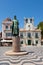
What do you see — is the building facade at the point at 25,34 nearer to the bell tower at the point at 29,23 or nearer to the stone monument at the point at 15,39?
the bell tower at the point at 29,23

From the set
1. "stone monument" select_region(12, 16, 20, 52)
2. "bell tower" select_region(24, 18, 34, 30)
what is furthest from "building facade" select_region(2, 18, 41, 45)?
"stone monument" select_region(12, 16, 20, 52)

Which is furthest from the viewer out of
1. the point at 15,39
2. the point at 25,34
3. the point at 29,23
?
the point at 29,23

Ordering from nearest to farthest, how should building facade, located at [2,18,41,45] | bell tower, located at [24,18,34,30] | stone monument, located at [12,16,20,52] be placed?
stone monument, located at [12,16,20,52], building facade, located at [2,18,41,45], bell tower, located at [24,18,34,30]

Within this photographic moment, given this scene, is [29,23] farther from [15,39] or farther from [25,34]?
[15,39]

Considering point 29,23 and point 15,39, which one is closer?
point 15,39

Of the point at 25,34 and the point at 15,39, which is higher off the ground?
the point at 15,39

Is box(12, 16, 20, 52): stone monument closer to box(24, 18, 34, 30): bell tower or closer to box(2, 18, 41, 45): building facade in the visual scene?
box(2, 18, 41, 45): building facade

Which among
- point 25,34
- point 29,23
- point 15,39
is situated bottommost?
point 25,34

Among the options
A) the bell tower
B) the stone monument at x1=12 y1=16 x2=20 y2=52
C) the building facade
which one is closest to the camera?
the stone monument at x1=12 y1=16 x2=20 y2=52

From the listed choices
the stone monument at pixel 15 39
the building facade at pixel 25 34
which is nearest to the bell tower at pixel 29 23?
the building facade at pixel 25 34

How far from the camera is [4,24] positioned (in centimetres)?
4853

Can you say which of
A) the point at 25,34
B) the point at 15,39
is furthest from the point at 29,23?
the point at 15,39

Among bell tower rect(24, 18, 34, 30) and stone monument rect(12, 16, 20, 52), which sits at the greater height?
bell tower rect(24, 18, 34, 30)

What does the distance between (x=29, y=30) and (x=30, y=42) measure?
13.6 feet
